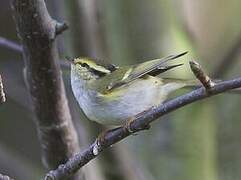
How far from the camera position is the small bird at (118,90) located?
5.09 ft

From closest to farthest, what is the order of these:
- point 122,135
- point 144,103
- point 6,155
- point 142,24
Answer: point 122,135, point 144,103, point 142,24, point 6,155

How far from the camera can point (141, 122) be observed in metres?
1.14

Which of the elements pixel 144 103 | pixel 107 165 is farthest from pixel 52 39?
pixel 107 165

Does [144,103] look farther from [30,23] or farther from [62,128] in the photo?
[30,23]

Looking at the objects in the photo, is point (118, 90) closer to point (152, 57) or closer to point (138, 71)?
point (138, 71)

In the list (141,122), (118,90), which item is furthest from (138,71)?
(141,122)

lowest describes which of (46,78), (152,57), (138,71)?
(152,57)

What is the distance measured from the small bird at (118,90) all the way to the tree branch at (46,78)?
0.11 m

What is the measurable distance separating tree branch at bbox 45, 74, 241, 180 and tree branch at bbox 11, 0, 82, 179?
0.82 feet

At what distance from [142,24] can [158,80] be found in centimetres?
45

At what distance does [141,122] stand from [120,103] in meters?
0.44

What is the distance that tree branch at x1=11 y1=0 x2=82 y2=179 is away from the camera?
52.1 inches

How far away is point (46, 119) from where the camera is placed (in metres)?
1.46

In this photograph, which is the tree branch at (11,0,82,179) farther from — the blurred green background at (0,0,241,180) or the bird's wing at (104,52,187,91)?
the blurred green background at (0,0,241,180)
